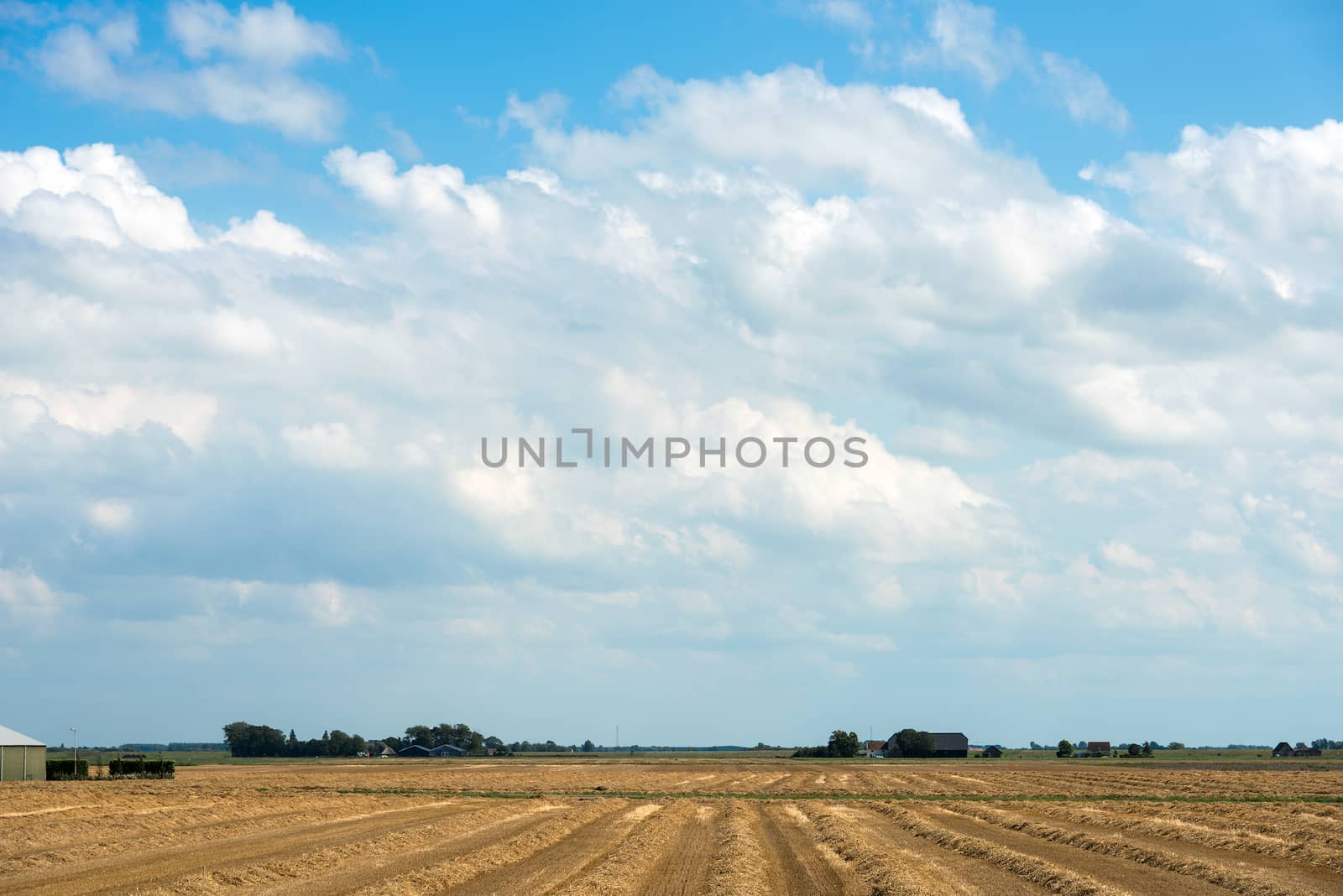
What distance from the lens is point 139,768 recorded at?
9688 cm

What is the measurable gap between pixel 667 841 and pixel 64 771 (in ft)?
230

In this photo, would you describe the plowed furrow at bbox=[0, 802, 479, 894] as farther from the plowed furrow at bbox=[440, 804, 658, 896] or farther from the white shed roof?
the white shed roof

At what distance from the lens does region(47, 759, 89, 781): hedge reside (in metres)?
89.5

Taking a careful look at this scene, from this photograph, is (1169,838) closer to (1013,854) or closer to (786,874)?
(1013,854)

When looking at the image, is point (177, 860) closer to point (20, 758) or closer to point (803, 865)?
point (803, 865)

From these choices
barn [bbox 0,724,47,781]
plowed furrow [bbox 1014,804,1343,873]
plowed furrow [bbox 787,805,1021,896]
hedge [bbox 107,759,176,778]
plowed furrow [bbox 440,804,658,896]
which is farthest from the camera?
hedge [bbox 107,759,176,778]

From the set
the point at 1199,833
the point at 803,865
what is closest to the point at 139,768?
the point at 803,865

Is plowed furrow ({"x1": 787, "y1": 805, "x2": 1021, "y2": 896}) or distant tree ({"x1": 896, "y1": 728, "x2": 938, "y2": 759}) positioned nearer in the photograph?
plowed furrow ({"x1": 787, "y1": 805, "x2": 1021, "y2": 896})

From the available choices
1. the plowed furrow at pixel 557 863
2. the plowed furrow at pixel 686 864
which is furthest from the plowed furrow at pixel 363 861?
the plowed furrow at pixel 686 864

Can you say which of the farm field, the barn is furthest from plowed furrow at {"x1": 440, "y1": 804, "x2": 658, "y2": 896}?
the barn

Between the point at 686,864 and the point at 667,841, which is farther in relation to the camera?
the point at 667,841

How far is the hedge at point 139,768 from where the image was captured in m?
94.9

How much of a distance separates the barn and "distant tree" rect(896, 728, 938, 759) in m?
141

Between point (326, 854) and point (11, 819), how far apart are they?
727 inches
